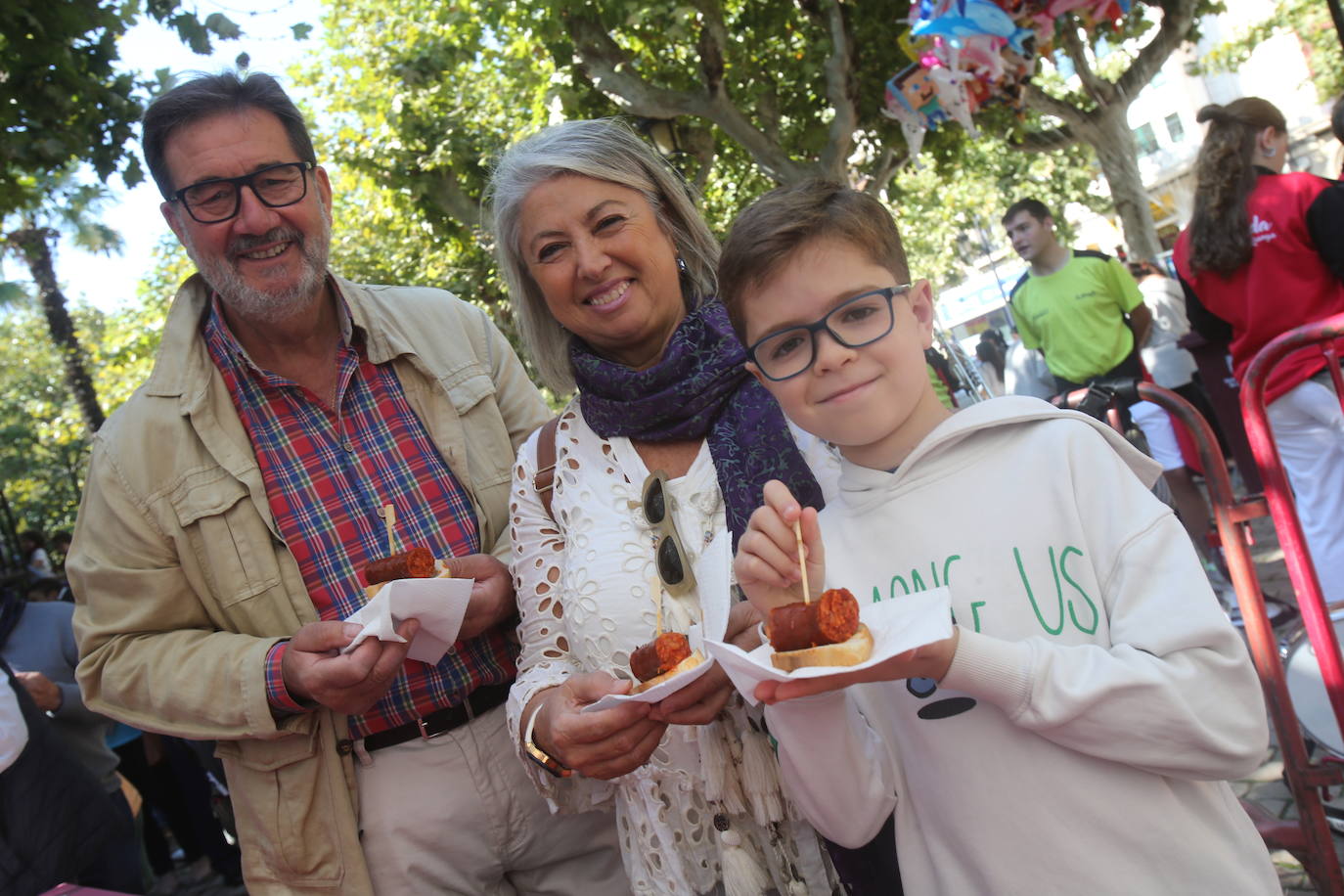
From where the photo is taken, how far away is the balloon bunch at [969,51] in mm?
7516

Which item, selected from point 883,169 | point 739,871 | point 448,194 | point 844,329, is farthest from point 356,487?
point 883,169

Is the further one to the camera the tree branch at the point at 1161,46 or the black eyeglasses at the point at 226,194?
the tree branch at the point at 1161,46

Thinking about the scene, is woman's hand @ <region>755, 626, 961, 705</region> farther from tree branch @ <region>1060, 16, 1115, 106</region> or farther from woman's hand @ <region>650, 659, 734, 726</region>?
tree branch @ <region>1060, 16, 1115, 106</region>

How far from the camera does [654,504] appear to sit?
2229 mm

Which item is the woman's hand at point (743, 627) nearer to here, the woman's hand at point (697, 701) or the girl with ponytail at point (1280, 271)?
the woman's hand at point (697, 701)

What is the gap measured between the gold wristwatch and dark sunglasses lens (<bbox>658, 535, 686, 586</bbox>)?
38 centimetres

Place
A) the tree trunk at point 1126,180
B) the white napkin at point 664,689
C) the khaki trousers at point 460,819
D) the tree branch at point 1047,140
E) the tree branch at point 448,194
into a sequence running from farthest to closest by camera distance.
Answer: the tree branch at point 1047,140
the tree trunk at point 1126,180
the tree branch at point 448,194
the khaki trousers at point 460,819
the white napkin at point 664,689

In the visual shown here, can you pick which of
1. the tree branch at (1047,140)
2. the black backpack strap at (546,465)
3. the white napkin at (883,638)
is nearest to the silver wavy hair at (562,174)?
the black backpack strap at (546,465)

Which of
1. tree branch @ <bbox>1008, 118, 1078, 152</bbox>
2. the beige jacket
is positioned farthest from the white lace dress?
tree branch @ <bbox>1008, 118, 1078, 152</bbox>

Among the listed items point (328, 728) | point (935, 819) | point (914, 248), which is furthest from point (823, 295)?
point (914, 248)

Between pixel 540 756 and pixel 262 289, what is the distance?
4.76ft

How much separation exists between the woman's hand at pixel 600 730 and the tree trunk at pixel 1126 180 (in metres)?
12.5

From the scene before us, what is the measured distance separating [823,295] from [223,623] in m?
1.79

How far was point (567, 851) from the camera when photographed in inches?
109
